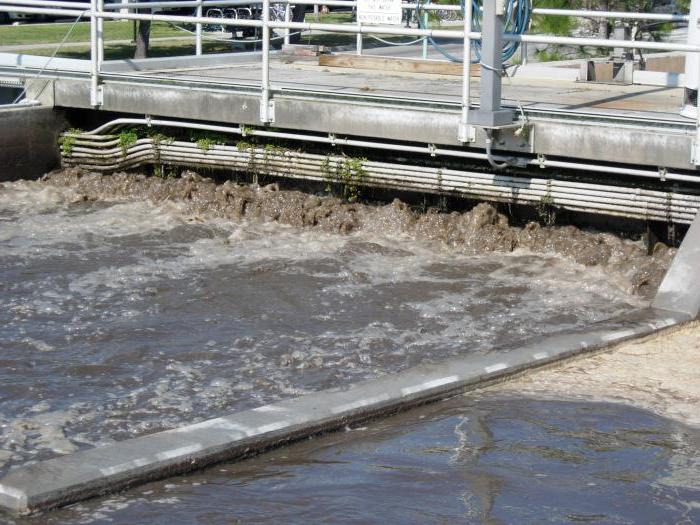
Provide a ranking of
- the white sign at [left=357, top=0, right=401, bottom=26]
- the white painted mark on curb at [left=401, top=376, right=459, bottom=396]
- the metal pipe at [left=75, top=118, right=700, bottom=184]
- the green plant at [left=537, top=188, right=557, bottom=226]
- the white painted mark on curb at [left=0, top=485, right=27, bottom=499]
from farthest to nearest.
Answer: the white sign at [left=357, top=0, right=401, bottom=26] → the green plant at [left=537, top=188, right=557, bottom=226] → the metal pipe at [left=75, top=118, right=700, bottom=184] → the white painted mark on curb at [left=401, top=376, right=459, bottom=396] → the white painted mark on curb at [left=0, top=485, right=27, bottom=499]

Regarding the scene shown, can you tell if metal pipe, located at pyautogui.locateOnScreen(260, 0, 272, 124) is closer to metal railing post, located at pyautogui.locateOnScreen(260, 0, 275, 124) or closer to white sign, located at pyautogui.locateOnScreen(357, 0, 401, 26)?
metal railing post, located at pyautogui.locateOnScreen(260, 0, 275, 124)

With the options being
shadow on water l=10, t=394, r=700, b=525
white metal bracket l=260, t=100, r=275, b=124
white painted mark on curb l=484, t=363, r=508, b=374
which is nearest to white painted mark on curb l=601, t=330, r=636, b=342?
white painted mark on curb l=484, t=363, r=508, b=374

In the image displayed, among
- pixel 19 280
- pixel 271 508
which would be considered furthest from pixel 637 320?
pixel 19 280

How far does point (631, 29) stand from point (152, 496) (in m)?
10.3

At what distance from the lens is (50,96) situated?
13.4 m

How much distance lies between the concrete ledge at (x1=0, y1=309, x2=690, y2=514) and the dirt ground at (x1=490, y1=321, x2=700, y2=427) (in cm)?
11

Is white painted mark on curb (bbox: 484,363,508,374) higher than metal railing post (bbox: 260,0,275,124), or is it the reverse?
metal railing post (bbox: 260,0,275,124)

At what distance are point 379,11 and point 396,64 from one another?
136 inches

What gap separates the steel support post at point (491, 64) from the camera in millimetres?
9817

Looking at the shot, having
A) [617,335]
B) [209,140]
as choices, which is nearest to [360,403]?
[617,335]

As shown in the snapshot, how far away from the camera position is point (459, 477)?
5.57 m

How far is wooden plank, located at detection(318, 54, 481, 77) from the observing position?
1466cm

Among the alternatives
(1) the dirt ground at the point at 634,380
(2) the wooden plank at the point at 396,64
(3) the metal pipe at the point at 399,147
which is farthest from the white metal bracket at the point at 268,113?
(1) the dirt ground at the point at 634,380

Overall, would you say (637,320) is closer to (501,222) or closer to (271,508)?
(501,222)
